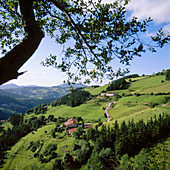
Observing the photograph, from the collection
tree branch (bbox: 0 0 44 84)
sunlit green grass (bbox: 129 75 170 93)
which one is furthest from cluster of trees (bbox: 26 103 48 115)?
tree branch (bbox: 0 0 44 84)

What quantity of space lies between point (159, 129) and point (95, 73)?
1489 inches

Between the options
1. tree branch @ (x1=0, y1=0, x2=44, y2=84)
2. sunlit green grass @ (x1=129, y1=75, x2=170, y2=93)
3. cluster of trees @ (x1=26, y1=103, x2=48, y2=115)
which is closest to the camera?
tree branch @ (x1=0, y1=0, x2=44, y2=84)

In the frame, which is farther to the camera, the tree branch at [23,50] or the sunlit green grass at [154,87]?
the sunlit green grass at [154,87]

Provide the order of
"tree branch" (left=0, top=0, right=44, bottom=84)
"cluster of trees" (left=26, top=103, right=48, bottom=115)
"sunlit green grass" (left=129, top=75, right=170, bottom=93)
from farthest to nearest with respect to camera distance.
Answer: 1. "cluster of trees" (left=26, top=103, right=48, bottom=115)
2. "sunlit green grass" (left=129, top=75, right=170, bottom=93)
3. "tree branch" (left=0, top=0, right=44, bottom=84)

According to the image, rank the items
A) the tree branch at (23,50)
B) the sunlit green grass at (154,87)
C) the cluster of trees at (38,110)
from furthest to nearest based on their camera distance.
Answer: the cluster of trees at (38,110)
the sunlit green grass at (154,87)
the tree branch at (23,50)

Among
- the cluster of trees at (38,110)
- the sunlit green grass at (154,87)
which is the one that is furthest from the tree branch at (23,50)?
the cluster of trees at (38,110)

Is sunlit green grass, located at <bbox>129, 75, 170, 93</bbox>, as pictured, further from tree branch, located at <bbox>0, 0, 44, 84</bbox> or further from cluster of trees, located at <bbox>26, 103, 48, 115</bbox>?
cluster of trees, located at <bbox>26, 103, 48, 115</bbox>

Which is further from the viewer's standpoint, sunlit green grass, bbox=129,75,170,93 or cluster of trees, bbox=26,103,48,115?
cluster of trees, bbox=26,103,48,115

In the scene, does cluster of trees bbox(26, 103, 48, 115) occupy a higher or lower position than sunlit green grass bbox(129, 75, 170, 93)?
lower

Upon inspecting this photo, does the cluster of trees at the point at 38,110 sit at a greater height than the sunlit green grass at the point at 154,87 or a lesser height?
lesser

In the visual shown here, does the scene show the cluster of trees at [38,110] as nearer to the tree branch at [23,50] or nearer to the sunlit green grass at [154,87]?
the sunlit green grass at [154,87]

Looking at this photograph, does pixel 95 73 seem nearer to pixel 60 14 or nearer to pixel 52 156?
pixel 60 14

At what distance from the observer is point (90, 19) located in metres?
6.05

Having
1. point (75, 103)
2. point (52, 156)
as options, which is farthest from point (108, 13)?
point (75, 103)
